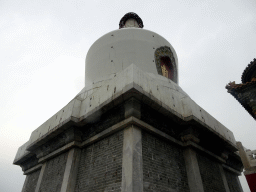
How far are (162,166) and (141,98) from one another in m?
2.09

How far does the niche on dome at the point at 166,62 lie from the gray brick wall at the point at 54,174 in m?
5.97

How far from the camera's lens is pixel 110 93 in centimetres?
599

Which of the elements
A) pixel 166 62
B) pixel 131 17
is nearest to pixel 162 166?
pixel 166 62

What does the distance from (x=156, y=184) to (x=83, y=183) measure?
2346mm

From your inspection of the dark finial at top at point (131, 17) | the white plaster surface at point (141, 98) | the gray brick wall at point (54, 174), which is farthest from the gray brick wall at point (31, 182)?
the dark finial at top at point (131, 17)

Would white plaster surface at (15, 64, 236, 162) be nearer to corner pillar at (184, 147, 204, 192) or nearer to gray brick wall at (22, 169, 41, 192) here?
corner pillar at (184, 147, 204, 192)

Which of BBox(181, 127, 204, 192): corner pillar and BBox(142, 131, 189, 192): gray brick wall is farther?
BBox(181, 127, 204, 192): corner pillar

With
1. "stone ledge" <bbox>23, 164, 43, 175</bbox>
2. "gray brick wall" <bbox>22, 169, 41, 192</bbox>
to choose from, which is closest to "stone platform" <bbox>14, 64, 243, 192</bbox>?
"stone ledge" <bbox>23, 164, 43, 175</bbox>

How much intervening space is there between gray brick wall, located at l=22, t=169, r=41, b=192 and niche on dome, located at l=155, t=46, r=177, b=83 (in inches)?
305

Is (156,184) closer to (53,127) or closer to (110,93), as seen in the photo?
(110,93)

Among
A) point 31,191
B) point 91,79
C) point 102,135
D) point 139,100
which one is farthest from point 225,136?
point 31,191

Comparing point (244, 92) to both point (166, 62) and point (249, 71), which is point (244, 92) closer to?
point (249, 71)

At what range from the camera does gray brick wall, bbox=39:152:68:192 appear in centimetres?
678

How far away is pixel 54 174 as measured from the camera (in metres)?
7.22
